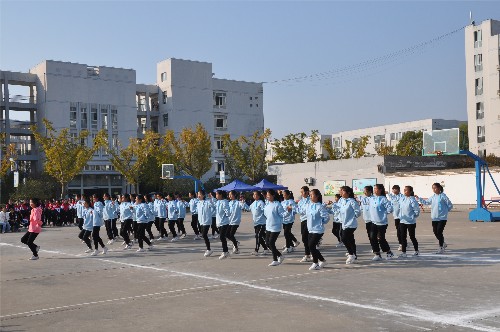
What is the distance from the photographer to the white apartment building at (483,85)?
56.9 metres

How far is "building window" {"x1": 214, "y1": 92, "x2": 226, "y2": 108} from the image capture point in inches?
2771

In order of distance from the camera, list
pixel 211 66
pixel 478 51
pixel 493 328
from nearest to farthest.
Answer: pixel 493 328 < pixel 478 51 < pixel 211 66

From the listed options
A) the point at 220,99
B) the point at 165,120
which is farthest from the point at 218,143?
the point at 165,120

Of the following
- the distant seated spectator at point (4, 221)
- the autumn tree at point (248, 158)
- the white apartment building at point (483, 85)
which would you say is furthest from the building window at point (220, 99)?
the distant seated spectator at point (4, 221)

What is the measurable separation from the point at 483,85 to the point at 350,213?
168ft

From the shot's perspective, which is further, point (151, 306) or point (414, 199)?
point (414, 199)

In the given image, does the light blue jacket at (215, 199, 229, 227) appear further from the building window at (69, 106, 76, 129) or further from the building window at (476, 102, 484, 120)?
the building window at (476, 102, 484, 120)

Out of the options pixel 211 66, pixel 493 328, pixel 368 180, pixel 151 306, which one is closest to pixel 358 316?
pixel 493 328

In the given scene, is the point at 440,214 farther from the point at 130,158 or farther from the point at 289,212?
the point at 130,158

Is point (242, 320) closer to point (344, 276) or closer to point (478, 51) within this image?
point (344, 276)

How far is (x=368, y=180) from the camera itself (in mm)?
45625

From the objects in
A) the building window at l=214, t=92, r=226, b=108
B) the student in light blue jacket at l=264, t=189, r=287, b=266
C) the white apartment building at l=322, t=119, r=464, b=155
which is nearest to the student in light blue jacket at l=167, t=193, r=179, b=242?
the student in light blue jacket at l=264, t=189, r=287, b=266

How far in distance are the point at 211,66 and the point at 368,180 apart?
30.2m

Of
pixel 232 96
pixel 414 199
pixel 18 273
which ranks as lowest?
pixel 18 273
